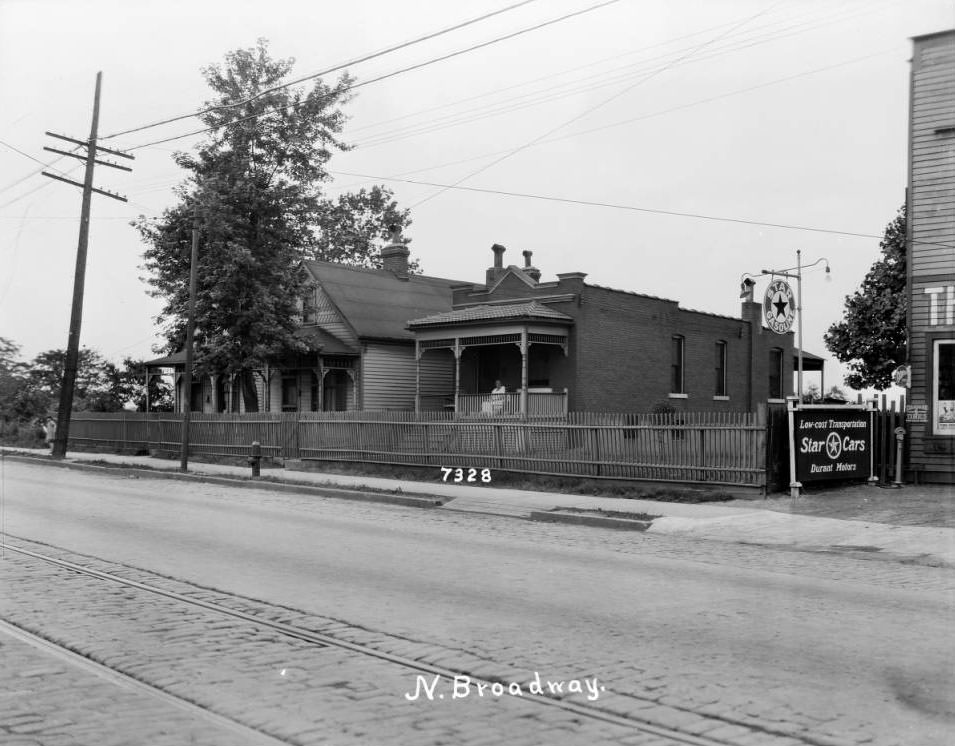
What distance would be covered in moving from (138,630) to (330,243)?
53751mm

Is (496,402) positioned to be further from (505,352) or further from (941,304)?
(941,304)

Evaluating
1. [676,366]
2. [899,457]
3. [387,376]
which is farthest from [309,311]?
[899,457]

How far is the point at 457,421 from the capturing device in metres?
23.3

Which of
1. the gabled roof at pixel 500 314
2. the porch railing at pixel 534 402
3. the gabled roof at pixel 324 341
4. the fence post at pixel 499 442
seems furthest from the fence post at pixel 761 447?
the gabled roof at pixel 324 341

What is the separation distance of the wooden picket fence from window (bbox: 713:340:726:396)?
16329 mm

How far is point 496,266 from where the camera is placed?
35.3 meters

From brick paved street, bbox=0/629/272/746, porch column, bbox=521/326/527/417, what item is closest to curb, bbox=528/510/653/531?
brick paved street, bbox=0/629/272/746

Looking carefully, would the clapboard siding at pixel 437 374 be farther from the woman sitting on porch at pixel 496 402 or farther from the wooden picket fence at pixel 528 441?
the wooden picket fence at pixel 528 441

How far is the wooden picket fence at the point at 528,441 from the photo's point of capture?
1822 cm

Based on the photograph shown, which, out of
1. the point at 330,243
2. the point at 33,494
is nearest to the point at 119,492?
the point at 33,494

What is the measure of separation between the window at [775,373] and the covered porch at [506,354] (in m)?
13.7

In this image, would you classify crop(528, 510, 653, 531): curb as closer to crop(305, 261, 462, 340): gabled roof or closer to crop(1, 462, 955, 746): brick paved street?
crop(1, 462, 955, 746): brick paved street

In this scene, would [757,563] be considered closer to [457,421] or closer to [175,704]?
[175,704]

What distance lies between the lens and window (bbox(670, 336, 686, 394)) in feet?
113
